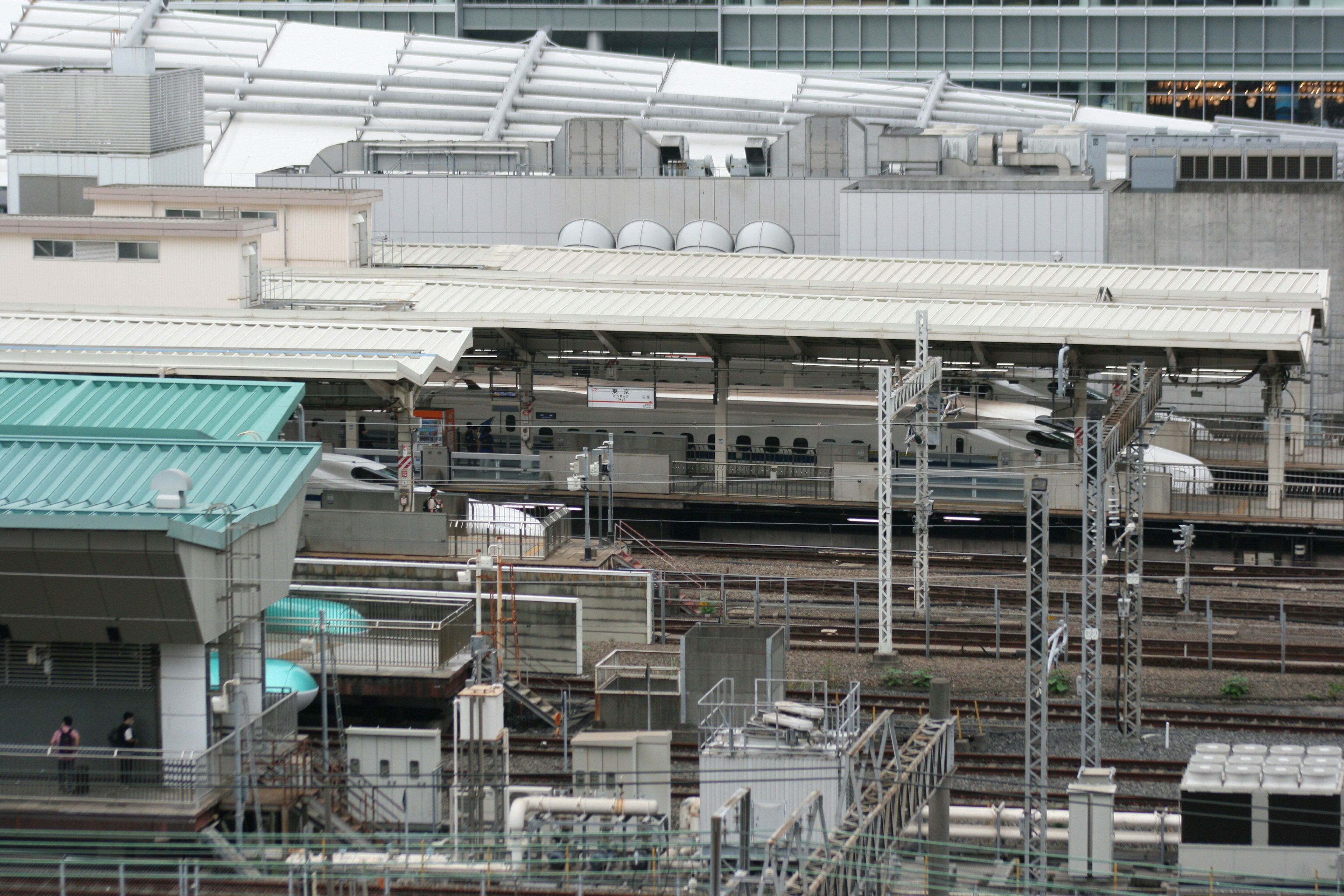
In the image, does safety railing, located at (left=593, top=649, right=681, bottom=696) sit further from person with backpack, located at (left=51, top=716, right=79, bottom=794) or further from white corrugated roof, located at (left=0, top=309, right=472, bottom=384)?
white corrugated roof, located at (left=0, top=309, right=472, bottom=384)

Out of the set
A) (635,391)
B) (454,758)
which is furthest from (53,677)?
(635,391)

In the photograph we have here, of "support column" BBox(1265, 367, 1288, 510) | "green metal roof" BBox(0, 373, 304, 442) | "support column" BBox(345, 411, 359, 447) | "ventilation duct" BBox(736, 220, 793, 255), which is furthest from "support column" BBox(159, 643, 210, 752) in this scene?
"ventilation duct" BBox(736, 220, 793, 255)

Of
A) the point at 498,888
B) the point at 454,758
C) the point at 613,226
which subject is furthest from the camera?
the point at 613,226

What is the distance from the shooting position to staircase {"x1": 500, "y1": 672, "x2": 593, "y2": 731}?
3288 cm

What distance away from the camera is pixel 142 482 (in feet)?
92.4

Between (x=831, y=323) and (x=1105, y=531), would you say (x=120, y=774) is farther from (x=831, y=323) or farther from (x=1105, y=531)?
(x=831, y=323)

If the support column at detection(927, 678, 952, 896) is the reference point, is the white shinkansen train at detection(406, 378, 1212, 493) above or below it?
above

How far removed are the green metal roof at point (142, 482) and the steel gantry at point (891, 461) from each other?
10.8 m

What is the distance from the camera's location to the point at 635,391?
47562mm

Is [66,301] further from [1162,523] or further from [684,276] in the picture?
[1162,523]

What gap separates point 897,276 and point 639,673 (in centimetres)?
2261

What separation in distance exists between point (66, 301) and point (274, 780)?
943 inches

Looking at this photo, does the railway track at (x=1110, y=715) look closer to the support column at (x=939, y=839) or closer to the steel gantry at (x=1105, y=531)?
the steel gantry at (x=1105, y=531)

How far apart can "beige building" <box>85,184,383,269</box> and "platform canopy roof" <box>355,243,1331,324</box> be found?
1.59 metres
